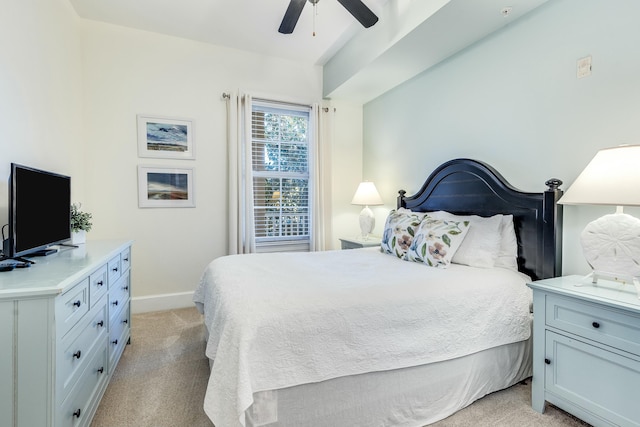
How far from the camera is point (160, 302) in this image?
331 cm

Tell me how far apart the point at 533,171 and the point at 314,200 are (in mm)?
2318

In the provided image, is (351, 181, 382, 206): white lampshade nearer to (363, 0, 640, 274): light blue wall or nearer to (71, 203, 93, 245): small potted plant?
(363, 0, 640, 274): light blue wall

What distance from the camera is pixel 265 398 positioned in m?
1.27

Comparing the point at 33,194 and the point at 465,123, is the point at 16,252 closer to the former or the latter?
the point at 33,194

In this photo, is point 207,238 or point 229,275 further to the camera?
point 207,238

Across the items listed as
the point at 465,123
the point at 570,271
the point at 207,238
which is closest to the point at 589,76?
the point at 465,123

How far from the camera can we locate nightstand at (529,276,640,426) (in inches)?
52.6

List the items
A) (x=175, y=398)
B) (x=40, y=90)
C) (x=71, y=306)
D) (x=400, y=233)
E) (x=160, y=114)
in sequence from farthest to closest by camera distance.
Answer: (x=160, y=114), (x=400, y=233), (x=40, y=90), (x=175, y=398), (x=71, y=306)

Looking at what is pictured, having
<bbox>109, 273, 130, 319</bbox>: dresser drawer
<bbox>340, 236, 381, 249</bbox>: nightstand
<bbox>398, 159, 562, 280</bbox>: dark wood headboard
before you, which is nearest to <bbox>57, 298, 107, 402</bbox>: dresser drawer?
<bbox>109, 273, 130, 319</bbox>: dresser drawer

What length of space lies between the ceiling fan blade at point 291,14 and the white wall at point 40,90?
165 centimetres

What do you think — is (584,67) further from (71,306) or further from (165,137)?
(165,137)

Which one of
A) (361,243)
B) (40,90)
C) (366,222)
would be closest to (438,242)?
(361,243)

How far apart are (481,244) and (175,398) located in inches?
85.6

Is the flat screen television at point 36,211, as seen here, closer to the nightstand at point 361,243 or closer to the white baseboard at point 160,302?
the white baseboard at point 160,302
